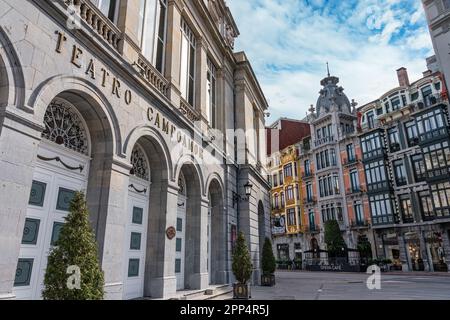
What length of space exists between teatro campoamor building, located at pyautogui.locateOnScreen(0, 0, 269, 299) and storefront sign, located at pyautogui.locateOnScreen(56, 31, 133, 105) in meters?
0.03

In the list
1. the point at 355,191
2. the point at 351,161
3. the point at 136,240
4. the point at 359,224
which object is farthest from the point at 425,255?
the point at 136,240

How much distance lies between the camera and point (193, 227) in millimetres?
11406

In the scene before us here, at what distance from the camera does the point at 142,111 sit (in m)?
8.55

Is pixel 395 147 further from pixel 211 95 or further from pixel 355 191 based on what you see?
pixel 211 95

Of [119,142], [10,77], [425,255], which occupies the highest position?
[10,77]

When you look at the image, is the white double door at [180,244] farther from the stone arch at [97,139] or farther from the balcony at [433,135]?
the balcony at [433,135]

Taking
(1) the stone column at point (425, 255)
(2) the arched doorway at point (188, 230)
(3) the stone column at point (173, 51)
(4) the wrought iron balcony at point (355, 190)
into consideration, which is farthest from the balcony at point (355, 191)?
(3) the stone column at point (173, 51)

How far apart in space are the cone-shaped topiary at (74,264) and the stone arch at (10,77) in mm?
1918

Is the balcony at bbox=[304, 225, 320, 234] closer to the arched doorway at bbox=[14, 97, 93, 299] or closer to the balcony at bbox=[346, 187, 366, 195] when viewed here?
the balcony at bbox=[346, 187, 366, 195]

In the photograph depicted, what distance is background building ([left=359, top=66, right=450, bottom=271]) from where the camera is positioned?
29.4 meters

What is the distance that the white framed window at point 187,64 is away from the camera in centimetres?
1231

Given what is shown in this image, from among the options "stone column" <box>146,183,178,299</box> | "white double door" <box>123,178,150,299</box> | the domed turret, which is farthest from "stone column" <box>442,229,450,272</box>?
"white double door" <box>123,178,150,299</box>

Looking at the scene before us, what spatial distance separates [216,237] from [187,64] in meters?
7.37
